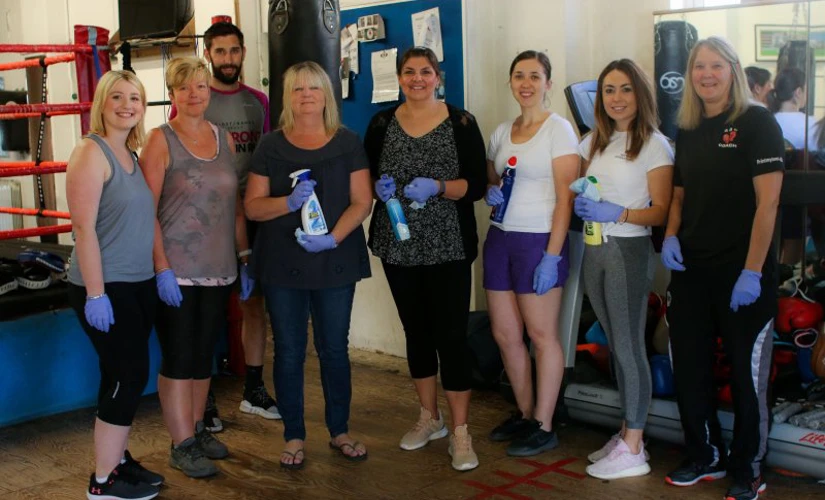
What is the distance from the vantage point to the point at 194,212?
11.1 ft

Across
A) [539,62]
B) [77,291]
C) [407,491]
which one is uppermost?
[539,62]

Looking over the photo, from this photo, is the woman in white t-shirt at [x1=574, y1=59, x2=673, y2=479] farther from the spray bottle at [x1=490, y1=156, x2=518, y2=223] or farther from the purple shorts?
the spray bottle at [x1=490, y1=156, x2=518, y2=223]

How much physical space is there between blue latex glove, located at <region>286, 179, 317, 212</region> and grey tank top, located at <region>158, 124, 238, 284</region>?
276 mm

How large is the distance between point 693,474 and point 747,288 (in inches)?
30.4

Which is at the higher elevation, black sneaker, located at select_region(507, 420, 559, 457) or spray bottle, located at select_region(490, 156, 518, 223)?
spray bottle, located at select_region(490, 156, 518, 223)

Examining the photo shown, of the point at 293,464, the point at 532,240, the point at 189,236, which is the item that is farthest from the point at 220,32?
the point at 293,464

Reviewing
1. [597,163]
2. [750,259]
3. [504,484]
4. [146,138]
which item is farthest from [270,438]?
[750,259]

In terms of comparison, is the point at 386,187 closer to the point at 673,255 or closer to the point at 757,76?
the point at 673,255

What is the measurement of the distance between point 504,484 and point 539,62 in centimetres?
157

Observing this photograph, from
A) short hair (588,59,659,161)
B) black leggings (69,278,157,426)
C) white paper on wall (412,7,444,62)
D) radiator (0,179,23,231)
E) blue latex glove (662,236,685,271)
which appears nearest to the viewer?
black leggings (69,278,157,426)

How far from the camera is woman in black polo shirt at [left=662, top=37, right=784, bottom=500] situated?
9.86 feet

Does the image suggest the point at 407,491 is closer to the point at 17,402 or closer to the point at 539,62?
the point at 539,62

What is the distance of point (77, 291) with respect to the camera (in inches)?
122

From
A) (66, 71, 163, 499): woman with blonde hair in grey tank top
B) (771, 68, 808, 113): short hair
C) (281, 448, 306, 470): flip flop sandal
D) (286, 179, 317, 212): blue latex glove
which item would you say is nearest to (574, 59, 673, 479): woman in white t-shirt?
(771, 68, 808, 113): short hair
